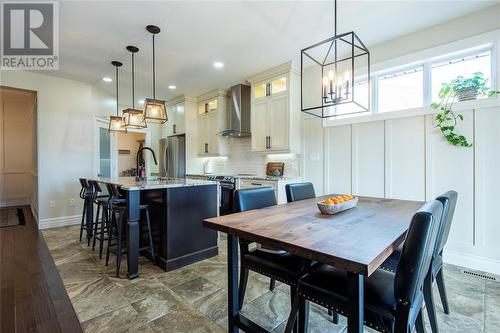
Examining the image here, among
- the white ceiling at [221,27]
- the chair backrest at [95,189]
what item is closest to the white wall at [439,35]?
the white ceiling at [221,27]

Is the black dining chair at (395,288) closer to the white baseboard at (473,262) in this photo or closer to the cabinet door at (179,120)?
the white baseboard at (473,262)

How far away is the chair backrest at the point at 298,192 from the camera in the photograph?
2.45 meters

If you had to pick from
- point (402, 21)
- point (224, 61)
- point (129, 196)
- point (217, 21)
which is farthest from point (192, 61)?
point (402, 21)

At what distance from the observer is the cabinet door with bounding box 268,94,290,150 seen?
4.20 meters

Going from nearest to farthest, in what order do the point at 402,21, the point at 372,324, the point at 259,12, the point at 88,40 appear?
the point at 372,324, the point at 259,12, the point at 402,21, the point at 88,40

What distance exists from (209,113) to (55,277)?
4164 millimetres

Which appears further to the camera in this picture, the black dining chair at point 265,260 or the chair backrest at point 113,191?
the chair backrest at point 113,191

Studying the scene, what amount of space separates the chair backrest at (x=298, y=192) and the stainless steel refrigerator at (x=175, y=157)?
398 centimetres

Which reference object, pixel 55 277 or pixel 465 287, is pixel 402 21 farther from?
pixel 55 277

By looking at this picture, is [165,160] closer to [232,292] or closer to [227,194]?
[227,194]

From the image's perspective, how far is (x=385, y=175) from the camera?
3352 millimetres

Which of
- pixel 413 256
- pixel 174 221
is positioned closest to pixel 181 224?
pixel 174 221

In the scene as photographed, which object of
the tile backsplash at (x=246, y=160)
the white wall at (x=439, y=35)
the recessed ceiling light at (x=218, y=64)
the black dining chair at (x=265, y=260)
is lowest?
the black dining chair at (x=265, y=260)

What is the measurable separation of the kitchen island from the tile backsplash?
185 centimetres
